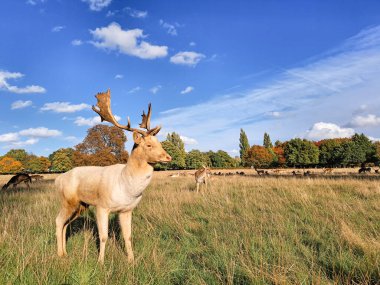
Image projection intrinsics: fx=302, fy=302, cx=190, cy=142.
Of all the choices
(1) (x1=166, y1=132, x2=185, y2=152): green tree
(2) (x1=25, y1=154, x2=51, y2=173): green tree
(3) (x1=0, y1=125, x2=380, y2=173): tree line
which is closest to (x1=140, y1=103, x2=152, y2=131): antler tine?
(3) (x1=0, y1=125, x2=380, y2=173): tree line

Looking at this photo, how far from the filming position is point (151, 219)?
7.47 meters

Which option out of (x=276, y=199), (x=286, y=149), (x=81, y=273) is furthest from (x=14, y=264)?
(x=286, y=149)

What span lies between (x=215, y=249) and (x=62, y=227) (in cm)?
259

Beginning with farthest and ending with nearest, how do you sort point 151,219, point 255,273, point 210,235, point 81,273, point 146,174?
point 151,219 → point 210,235 → point 146,174 → point 255,273 → point 81,273

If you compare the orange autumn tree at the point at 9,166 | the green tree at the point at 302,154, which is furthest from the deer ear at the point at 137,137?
the orange autumn tree at the point at 9,166

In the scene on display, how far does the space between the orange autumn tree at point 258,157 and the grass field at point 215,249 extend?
83.0 metres

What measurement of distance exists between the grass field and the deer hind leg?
0.20 m

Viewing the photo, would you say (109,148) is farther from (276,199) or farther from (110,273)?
(110,273)

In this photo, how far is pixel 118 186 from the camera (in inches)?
182

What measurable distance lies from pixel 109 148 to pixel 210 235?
→ 43.8 meters

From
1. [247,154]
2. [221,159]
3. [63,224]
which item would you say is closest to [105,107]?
[63,224]

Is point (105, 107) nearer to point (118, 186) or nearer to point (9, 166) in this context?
point (118, 186)

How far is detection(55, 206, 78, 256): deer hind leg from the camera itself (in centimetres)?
499

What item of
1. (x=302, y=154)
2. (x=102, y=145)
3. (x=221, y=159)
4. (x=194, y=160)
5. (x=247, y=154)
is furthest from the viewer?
(x=221, y=159)
